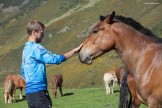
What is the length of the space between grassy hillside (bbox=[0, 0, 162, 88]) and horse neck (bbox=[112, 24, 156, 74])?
1379 inches

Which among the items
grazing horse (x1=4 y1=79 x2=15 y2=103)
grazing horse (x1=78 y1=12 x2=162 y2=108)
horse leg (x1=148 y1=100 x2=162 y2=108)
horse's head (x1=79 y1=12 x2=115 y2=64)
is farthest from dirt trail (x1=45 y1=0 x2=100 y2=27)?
horse leg (x1=148 y1=100 x2=162 y2=108)

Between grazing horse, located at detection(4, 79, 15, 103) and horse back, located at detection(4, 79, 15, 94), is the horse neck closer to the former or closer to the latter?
grazing horse, located at detection(4, 79, 15, 103)

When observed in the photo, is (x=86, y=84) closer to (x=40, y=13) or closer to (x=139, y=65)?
(x=139, y=65)

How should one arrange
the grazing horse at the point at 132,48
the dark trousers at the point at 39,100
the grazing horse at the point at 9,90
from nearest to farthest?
the dark trousers at the point at 39,100, the grazing horse at the point at 132,48, the grazing horse at the point at 9,90

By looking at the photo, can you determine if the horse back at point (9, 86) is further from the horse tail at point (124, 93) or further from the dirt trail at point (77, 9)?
the dirt trail at point (77, 9)

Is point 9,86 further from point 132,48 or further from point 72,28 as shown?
point 72,28

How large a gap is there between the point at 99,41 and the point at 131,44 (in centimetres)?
63

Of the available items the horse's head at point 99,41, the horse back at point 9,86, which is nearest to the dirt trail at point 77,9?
the horse back at point 9,86

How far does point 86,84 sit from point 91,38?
37.9 meters

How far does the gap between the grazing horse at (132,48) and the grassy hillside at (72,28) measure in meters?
35.0

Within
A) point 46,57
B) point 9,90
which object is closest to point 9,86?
point 9,90

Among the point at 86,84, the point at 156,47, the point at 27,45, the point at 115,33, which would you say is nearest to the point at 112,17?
the point at 115,33

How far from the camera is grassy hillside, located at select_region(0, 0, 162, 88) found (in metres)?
49.8

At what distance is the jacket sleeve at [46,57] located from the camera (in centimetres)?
745
